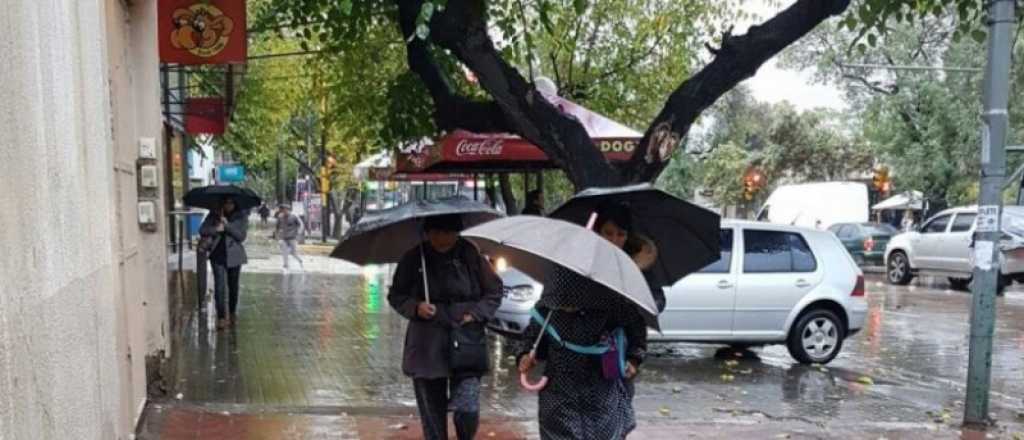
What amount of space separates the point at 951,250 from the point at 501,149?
13345 millimetres

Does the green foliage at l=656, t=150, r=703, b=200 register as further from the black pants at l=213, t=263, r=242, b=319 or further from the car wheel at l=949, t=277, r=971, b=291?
the black pants at l=213, t=263, r=242, b=319

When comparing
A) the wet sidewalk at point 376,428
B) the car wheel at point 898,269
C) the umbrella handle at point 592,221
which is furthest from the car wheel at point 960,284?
the umbrella handle at point 592,221

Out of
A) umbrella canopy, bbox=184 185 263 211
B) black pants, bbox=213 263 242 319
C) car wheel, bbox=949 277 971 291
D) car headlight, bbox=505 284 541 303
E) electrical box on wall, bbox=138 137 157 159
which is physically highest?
electrical box on wall, bbox=138 137 157 159

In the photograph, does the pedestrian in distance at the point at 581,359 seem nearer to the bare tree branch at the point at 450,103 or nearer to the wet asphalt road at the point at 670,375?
the wet asphalt road at the point at 670,375

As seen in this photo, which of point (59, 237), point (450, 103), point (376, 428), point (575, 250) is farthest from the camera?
point (450, 103)

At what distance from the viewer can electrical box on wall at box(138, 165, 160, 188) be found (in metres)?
7.03

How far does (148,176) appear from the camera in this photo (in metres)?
7.05

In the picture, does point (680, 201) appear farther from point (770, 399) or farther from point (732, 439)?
point (770, 399)

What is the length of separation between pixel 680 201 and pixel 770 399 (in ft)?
15.2

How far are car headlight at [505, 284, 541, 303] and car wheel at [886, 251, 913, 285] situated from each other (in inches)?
616

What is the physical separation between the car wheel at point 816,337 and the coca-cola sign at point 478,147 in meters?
4.38

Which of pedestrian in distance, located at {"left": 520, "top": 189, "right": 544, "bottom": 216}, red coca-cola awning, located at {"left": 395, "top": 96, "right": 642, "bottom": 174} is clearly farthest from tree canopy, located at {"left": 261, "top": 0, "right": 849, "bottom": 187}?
pedestrian in distance, located at {"left": 520, "top": 189, "right": 544, "bottom": 216}

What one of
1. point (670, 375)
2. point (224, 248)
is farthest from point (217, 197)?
point (670, 375)

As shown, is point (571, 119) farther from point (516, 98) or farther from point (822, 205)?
point (822, 205)
